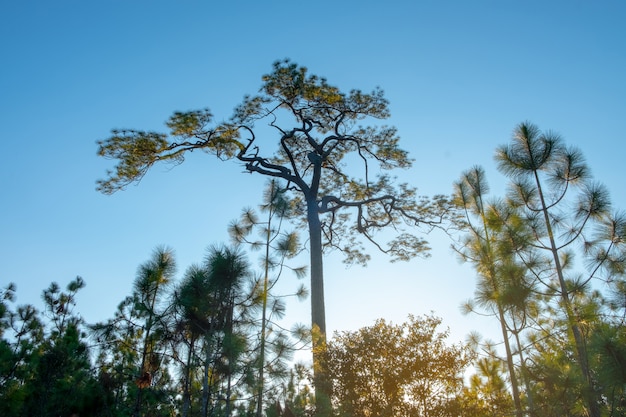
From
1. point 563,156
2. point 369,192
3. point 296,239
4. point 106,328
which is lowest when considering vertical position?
point 106,328

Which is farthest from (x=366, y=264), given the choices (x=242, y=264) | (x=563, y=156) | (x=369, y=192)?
(x=242, y=264)

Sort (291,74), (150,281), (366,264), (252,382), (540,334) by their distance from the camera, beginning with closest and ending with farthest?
(252,382)
(150,281)
(291,74)
(540,334)
(366,264)

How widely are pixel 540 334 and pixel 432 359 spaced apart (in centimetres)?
844

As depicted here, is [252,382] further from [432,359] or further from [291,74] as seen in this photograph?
[291,74]

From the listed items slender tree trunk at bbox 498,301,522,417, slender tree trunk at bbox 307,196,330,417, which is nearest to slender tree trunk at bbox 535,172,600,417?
slender tree trunk at bbox 498,301,522,417

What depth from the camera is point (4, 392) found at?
8359 mm

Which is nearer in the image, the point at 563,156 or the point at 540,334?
the point at 563,156

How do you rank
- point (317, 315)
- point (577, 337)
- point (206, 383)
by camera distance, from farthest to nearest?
point (317, 315)
point (577, 337)
point (206, 383)

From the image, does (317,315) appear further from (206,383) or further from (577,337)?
(577,337)

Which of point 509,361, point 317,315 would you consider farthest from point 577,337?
point 317,315

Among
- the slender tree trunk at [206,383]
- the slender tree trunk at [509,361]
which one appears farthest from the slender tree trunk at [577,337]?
the slender tree trunk at [206,383]

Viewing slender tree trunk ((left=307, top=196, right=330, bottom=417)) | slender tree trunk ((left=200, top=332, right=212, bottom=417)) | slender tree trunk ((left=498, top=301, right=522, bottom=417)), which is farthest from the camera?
slender tree trunk ((left=498, top=301, right=522, bottom=417))

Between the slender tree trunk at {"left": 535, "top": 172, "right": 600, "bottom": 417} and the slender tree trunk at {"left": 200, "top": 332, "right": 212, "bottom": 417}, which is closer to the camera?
the slender tree trunk at {"left": 200, "top": 332, "right": 212, "bottom": 417}

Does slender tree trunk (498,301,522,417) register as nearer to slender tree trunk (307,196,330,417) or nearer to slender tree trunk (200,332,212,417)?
slender tree trunk (307,196,330,417)
